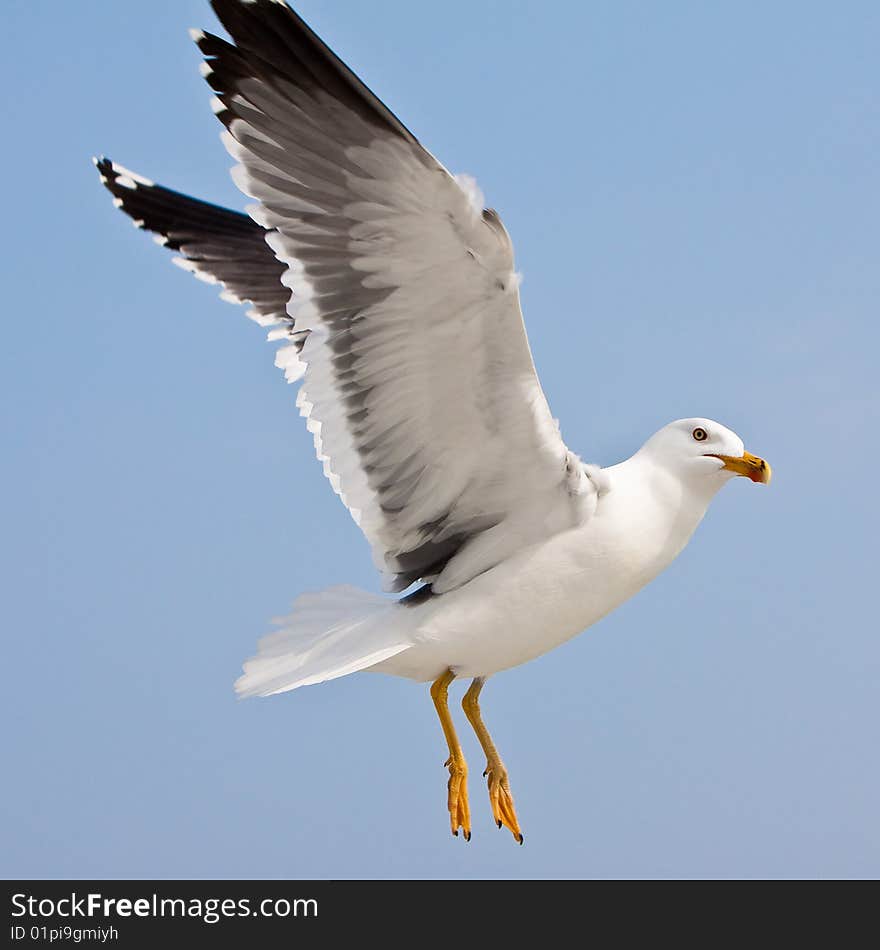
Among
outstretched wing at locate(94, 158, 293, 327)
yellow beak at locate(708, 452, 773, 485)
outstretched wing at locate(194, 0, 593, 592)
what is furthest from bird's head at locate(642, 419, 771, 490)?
outstretched wing at locate(94, 158, 293, 327)

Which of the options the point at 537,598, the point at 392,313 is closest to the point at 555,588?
the point at 537,598

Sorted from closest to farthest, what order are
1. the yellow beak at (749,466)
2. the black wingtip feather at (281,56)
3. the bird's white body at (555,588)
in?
the black wingtip feather at (281,56) < the bird's white body at (555,588) < the yellow beak at (749,466)

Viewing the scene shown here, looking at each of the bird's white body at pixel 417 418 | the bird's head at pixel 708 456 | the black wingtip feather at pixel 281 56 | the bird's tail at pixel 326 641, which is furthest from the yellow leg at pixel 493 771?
the black wingtip feather at pixel 281 56

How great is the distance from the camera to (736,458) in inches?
177

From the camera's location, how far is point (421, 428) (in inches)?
164

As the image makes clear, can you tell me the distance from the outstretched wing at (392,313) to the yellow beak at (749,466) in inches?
20.6

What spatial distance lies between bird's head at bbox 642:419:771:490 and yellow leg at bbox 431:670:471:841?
1.00 meters

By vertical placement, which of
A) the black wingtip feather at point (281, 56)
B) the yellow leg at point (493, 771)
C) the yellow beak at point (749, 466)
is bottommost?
the yellow leg at point (493, 771)

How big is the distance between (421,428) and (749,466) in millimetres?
1107

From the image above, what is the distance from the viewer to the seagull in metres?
3.67

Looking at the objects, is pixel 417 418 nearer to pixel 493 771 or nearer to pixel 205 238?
pixel 493 771

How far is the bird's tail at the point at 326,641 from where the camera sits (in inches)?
170

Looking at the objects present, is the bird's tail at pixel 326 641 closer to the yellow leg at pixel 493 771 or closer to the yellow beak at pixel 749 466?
the yellow leg at pixel 493 771

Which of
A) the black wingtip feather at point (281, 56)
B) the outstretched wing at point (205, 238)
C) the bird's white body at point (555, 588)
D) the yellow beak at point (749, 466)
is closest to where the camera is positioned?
the black wingtip feather at point (281, 56)
